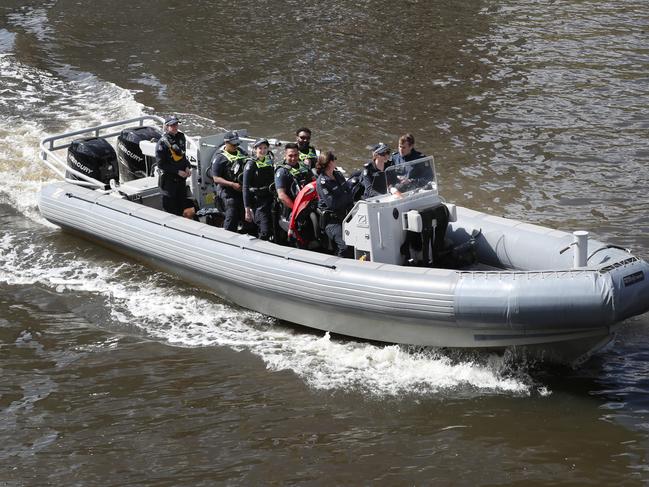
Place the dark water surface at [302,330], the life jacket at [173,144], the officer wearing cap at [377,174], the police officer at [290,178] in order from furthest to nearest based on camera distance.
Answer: the life jacket at [173,144]
the police officer at [290,178]
the officer wearing cap at [377,174]
the dark water surface at [302,330]

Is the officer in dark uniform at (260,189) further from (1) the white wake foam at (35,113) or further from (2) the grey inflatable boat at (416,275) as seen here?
(1) the white wake foam at (35,113)

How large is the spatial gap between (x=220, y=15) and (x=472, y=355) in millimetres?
13630

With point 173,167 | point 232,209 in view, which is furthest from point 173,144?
point 232,209

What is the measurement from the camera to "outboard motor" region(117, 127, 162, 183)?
1013 centimetres

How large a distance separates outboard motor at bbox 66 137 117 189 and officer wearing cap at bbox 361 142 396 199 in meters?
3.30

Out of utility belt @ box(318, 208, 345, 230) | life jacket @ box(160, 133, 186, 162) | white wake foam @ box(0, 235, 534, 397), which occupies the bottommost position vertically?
white wake foam @ box(0, 235, 534, 397)

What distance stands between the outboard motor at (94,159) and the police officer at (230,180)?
6.18 ft

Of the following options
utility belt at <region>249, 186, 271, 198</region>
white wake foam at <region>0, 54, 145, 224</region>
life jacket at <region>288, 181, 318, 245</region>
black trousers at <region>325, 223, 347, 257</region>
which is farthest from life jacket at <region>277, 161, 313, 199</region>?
white wake foam at <region>0, 54, 145, 224</region>

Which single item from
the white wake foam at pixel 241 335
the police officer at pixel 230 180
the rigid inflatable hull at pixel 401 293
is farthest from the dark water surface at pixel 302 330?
the police officer at pixel 230 180

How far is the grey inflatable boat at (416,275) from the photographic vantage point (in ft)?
21.8

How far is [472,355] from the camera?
7.27 meters

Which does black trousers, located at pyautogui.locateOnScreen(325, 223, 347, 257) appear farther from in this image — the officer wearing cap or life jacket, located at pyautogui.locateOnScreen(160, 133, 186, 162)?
life jacket, located at pyautogui.locateOnScreen(160, 133, 186, 162)

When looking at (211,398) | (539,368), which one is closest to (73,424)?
(211,398)

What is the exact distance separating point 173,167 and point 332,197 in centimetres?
194
